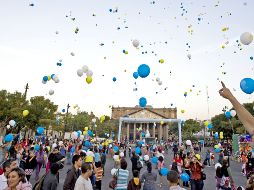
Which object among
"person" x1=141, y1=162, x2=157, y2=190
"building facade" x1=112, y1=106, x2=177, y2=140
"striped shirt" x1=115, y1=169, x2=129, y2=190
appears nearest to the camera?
"striped shirt" x1=115, y1=169, x2=129, y2=190

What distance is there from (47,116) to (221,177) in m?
31.4

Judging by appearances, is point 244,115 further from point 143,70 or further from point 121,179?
point 143,70

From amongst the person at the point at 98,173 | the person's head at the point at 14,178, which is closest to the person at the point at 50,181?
the person's head at the point at 14,178

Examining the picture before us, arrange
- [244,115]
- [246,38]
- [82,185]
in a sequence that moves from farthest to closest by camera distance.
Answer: [246,38]
[82,185]
[244,115]

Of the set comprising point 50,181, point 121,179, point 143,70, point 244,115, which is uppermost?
point 143,70

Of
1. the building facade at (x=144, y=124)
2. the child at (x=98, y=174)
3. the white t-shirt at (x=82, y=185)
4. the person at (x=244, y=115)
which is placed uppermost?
the building facade at (x=144, y=124)

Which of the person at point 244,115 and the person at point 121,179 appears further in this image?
the person at point 121,179

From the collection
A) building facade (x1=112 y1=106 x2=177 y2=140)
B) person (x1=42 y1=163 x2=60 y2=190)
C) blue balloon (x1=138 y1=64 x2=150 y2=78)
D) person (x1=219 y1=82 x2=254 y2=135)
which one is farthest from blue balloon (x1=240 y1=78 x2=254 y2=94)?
building facade (x1=112 y1=106 x2=177 y2=140)

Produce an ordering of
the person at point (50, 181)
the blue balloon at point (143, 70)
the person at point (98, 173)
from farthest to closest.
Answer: the blue balloon at point (143, 70) → the person at point (98, 173) → the person at point (50, 181)

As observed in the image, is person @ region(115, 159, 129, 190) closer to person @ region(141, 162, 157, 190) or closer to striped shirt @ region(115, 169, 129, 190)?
striped shirt @ region(115, 169, 129, 190)

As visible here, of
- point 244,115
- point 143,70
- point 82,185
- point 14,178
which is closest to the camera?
point 244,115

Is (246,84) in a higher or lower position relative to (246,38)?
lower

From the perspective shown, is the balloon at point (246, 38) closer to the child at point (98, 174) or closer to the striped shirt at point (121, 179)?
the striped shirt at point (121, 179)

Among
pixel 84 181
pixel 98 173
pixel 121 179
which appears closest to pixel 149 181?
pixel 121 179
